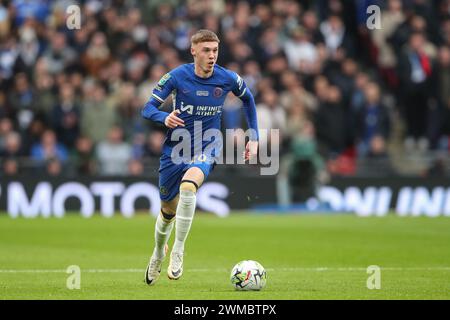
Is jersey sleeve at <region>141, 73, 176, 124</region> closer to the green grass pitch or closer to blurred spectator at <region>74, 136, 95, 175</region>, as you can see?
the green grass pitch

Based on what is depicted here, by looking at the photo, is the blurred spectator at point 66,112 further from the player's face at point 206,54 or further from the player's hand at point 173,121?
the player's hand at point 173,121

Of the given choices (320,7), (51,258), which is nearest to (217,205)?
(320,7)

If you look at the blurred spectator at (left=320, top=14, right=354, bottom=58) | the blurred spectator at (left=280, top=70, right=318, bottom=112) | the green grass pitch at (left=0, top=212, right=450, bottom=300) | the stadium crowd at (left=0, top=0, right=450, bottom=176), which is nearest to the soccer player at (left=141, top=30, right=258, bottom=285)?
the green grass pitch at (left=0, top=212, right=450, bottom=300)

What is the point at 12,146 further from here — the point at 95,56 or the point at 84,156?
the point at 95,56

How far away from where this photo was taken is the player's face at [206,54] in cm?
1155

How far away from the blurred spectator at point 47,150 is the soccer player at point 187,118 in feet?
37.8

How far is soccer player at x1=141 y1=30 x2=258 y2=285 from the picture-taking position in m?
11.4

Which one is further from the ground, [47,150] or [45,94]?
[45,94]

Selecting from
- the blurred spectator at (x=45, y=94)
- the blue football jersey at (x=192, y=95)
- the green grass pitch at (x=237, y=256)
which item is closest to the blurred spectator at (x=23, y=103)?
the blurred spectator at (x=45, y=94)

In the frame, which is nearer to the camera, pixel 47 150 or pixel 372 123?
pixel 47 150

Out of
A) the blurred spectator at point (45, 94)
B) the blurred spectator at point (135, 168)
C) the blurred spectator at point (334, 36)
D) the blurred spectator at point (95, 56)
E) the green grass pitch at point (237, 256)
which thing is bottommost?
the green grass pitch at point (237, 256)

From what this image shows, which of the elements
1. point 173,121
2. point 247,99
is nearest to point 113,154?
point 247,99

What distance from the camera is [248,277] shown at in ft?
36.0

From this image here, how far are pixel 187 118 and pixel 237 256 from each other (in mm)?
4090
